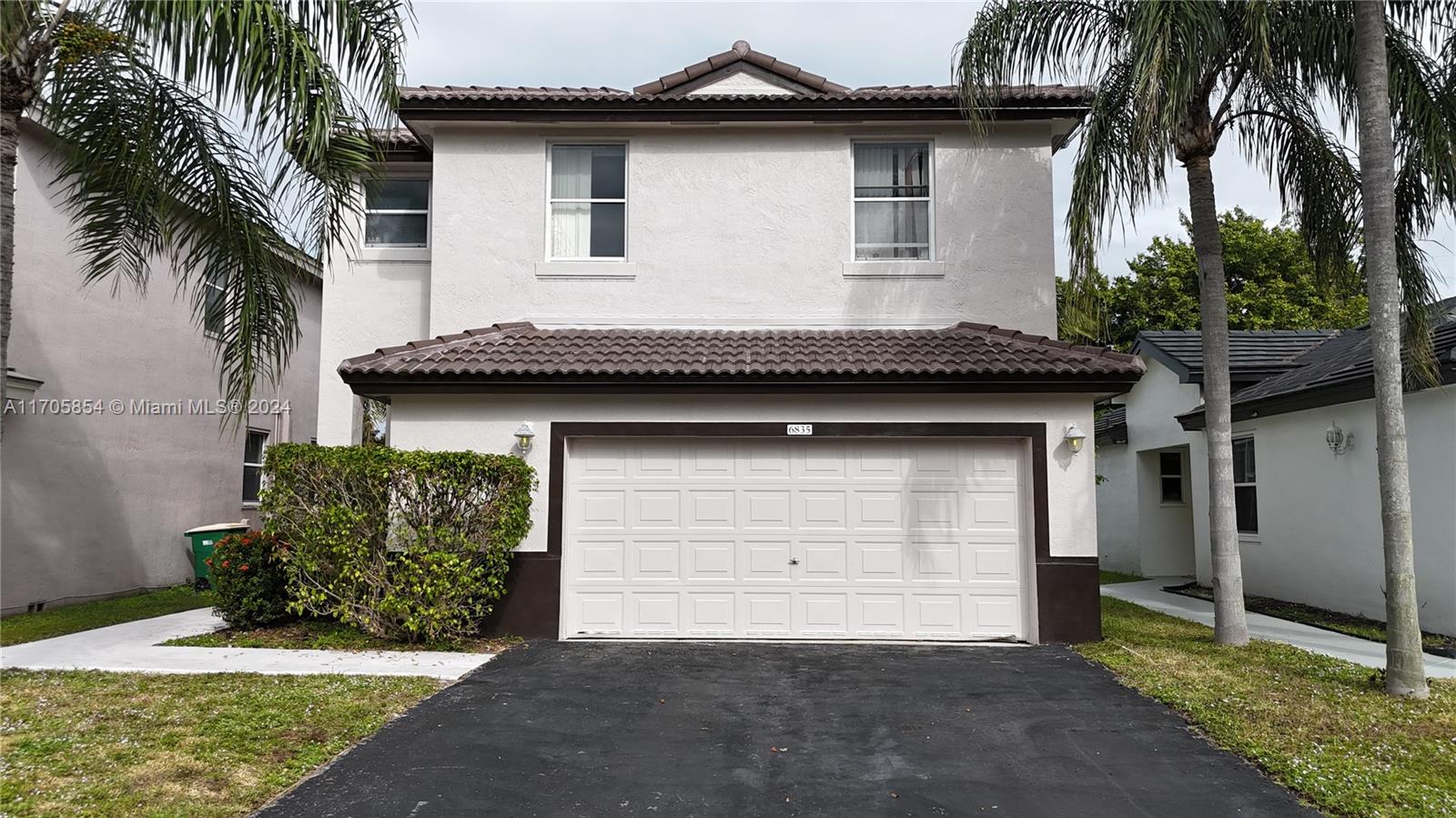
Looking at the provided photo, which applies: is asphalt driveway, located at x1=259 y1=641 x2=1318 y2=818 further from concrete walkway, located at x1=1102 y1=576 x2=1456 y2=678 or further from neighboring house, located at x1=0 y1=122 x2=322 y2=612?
neighboring house, located at x1=0 y1=122 x2=322 y2=612

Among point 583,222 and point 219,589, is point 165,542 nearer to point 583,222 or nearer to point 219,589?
point 219,589

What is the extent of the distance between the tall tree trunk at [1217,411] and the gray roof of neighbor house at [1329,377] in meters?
2.20

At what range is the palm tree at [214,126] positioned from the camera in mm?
6871

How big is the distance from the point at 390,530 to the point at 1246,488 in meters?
12.7

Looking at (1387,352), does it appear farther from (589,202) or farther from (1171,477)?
(1171,477)

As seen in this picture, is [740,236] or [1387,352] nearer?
[1387,352]

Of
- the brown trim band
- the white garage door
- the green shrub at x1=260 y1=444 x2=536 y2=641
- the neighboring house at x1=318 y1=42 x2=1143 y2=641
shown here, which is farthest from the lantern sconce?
the green shrub at x1=260 y1=444 x2=536 y2=641

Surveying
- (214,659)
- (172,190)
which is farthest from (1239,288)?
(214,659)

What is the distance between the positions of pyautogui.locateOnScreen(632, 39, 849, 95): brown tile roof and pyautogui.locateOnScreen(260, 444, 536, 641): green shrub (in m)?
6.44

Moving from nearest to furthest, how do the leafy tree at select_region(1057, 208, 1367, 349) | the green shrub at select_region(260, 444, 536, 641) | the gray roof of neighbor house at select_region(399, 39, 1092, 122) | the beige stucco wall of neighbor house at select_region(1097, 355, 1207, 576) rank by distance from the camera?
the green shrub at select_region(260, 444, 536, 641), the gray roof of neighbor house at select_region(399, 39, 1092, 122), the beige stucco wall of neighbor house at select_region(1097, 355, 1207, 576), the leafy tree at select_region(1057, 208, 1367, 349)

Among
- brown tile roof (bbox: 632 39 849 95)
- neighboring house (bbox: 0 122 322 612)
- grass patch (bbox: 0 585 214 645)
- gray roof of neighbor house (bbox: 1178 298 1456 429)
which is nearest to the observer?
grass patch (bbox: 0 585 214 645)

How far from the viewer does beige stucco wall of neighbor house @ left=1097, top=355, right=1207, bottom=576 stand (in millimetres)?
17500

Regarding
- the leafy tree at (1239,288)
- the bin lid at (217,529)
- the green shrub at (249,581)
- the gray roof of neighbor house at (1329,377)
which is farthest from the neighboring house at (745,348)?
the leafy tree at (1239,288)

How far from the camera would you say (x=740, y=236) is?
1261 cm
